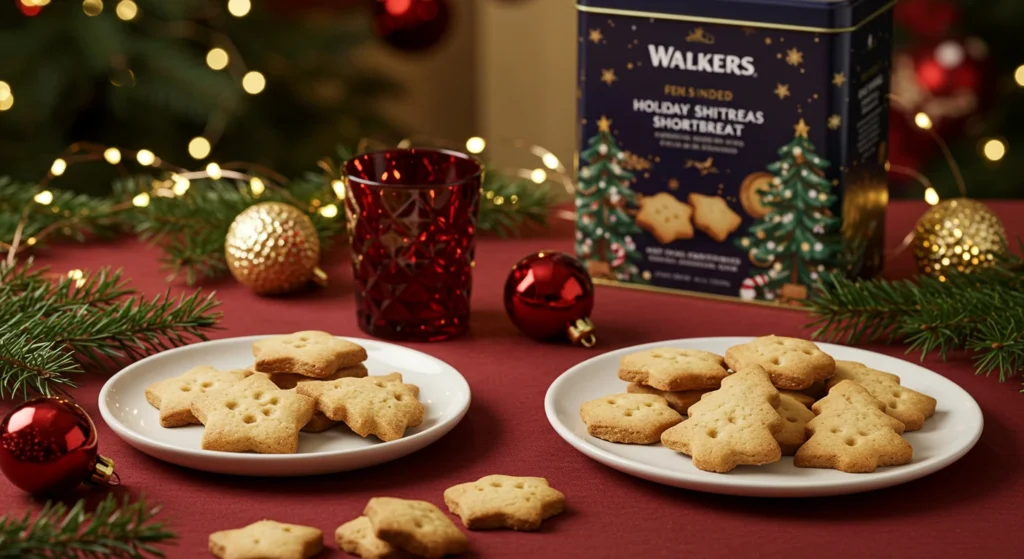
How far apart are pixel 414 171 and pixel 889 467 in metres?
0.55

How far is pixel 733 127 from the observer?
1.19 m

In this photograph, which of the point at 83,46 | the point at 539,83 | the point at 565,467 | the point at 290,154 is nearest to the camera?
the point at 565,467

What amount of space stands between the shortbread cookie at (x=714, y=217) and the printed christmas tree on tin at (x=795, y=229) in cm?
2

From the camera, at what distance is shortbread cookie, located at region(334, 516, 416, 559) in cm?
72

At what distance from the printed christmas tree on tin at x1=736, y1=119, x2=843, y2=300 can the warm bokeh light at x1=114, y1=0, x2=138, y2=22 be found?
1.23 meters

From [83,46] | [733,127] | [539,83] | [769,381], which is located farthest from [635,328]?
[539,83]

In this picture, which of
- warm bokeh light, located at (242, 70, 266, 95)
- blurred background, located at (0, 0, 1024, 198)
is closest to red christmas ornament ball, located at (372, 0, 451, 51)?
blurred background, located at (0, 0, 1024, 198)

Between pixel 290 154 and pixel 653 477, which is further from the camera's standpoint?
pixel 290 154

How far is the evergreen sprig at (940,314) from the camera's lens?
3.38 feet

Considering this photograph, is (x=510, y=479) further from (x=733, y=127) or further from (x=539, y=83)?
(x=539, y=83)

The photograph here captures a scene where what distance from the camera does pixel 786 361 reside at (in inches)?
35.7

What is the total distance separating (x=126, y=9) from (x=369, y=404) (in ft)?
4.54

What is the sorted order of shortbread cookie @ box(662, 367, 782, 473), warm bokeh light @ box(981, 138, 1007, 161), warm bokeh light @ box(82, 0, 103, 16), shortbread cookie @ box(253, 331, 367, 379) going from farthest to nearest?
1. warm bokeh light @ box(981, 138, 1007, 161)
2. warm bokeh light @ box(82, 0, 103, 16)
3. shortbread cookie @ box(253, 331, 367, 379)
4. shortbread cookie @ box(662, 367, 782, 473)

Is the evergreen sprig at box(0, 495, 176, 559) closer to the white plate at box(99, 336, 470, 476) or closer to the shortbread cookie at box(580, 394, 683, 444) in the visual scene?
the white plate at box(99, 336, 470, 476)
